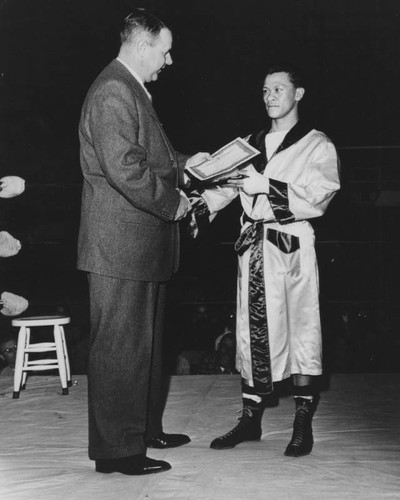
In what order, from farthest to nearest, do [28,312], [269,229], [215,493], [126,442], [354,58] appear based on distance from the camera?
[28,312], [354,58], [269,229], [126,442], [215,493]

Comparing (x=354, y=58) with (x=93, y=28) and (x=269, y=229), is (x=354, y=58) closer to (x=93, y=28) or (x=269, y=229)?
(x=93, y=28)

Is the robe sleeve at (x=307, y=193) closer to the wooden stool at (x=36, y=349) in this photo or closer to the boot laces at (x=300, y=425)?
the boot laces at (x=300, y=425)

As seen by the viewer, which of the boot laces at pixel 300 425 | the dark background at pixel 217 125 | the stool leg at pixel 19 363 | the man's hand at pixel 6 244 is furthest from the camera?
the dark background at pixel 217 125

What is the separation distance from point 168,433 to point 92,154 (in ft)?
3.95

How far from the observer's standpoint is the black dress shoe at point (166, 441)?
2557mm

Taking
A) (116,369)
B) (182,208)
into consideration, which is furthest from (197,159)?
(116,369)

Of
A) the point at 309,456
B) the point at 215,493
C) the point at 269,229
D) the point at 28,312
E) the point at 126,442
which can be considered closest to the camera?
the point at 215,493

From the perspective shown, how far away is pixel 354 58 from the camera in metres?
5.11

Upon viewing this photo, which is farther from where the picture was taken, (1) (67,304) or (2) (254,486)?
(1) (67,304)

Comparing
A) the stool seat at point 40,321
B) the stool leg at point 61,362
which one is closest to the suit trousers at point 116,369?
the stool leg at point 61,362

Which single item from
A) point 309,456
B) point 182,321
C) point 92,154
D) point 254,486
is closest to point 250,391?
point 309,456

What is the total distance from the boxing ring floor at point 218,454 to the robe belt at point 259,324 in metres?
0.24

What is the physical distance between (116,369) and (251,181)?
33.8 inches

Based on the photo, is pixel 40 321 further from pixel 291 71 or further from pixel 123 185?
pixel 291 71
